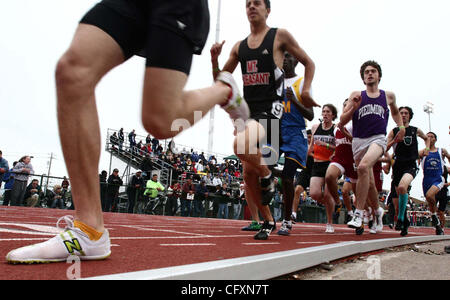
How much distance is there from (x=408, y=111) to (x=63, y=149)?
7143 millimetres

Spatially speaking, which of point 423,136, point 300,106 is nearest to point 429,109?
point 423,136

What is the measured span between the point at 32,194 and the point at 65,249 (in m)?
11.0

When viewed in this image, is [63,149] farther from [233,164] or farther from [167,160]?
[233,164]

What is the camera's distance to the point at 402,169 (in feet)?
24.5

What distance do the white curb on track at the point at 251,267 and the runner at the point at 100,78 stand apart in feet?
2.04

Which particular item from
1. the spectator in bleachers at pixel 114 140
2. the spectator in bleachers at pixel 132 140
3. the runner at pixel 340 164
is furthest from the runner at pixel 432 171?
the spectator in bleachers at pixel 114 140

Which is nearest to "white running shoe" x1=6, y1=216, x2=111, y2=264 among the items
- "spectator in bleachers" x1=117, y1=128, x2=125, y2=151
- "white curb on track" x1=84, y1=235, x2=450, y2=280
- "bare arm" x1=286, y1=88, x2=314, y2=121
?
"white curb on track" x1=84, y1=235, x2=450, y2=280

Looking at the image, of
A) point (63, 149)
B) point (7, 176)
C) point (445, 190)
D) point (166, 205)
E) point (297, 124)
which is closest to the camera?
point (63, 149)

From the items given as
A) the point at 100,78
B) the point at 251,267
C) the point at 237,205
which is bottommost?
the point at 251,267

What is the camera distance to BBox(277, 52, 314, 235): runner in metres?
4.87

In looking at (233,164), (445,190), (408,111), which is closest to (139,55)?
(408,111)

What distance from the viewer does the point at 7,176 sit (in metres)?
11.1

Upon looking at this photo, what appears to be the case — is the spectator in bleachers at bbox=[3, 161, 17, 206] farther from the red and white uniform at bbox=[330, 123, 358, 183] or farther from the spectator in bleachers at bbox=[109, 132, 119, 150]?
the spectator in bleachers at bbox=[109, 132, 119, 150]

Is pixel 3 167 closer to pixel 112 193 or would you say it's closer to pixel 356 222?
pixel 112 193
